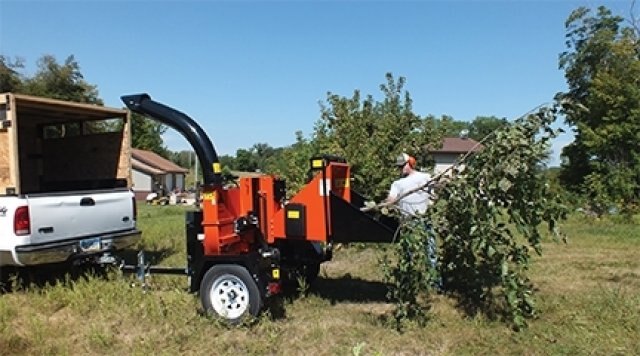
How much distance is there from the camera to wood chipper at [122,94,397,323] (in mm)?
5590

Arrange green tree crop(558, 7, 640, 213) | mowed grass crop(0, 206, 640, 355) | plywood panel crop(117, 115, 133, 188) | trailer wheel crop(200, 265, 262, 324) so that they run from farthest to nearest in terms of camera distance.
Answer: green tree crop(558, 7, 640, 213) → plywood panel crop(117, 115, 133, 188) → trailer wheel crop(200, 265, 262, 324) → mowed grass crop(0, 206, 640, 355)

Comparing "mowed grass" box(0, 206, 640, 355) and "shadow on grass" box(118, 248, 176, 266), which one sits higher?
"shadow on grass" box(118, 248, 176, 266)

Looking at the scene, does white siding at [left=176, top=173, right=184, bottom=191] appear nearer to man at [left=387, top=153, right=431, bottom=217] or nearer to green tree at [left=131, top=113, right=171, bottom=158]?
green tree at [left=131, top=113, right=171, bottom=158]

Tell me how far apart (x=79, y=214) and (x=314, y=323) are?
3.61 m

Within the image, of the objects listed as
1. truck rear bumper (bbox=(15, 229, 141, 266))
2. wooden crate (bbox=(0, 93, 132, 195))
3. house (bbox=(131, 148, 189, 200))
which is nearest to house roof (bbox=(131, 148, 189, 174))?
house (bbox=(131, 148, 189, 200))

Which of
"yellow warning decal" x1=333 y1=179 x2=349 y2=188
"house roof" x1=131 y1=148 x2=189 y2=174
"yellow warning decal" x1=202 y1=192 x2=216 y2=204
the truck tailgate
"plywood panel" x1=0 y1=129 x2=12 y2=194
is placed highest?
"house roof" x1=131 y1=148 x2=189 y2=174

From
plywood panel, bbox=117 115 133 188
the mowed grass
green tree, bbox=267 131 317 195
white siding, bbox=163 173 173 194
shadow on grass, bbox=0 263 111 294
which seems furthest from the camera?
white siding, bbox=163 173 173 194

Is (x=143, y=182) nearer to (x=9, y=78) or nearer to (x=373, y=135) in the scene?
(x=9, y=78)

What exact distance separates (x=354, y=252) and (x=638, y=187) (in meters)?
17.9

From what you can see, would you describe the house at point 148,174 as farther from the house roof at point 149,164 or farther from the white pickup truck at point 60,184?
the white pickup truck at point 60,184

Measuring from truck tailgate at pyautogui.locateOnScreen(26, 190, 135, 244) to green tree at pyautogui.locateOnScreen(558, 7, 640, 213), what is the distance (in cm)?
1844

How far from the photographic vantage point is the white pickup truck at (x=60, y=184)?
667 centimetres

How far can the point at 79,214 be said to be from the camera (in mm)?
7332

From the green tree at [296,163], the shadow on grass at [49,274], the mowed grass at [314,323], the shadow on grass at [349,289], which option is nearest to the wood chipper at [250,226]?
the mowed grass at [314,323]
